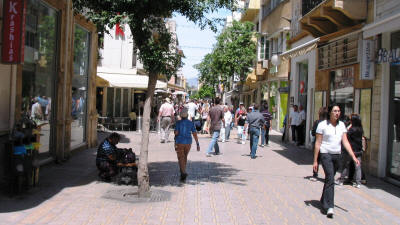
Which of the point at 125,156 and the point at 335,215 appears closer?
the point at 335,215

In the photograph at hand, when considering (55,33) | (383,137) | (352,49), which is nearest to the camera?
(383,137)

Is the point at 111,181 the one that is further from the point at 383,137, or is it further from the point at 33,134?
the point at 383,137

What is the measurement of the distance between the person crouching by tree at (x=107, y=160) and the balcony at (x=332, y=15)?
688 centimetres

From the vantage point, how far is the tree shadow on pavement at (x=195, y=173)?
9.08 meters

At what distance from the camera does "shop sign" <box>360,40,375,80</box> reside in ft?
34.8

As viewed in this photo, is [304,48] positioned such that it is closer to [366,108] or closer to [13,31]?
[366,108]

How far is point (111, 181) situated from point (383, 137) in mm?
6268

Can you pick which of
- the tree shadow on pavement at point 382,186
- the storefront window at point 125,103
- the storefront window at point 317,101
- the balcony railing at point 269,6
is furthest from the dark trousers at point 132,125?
the tree shadow on pavement at point 382,186

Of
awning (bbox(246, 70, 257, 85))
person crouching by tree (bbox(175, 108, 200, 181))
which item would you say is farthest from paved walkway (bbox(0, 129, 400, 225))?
awning (bbox(246, 70, 257, 85))

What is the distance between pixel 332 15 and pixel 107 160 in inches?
309

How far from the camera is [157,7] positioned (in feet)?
24.5

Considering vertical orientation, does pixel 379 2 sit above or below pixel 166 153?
above

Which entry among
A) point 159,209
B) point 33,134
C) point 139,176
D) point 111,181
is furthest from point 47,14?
point 159,209

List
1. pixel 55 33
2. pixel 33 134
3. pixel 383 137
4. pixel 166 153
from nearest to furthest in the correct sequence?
1. pixel 33 134
2. pixel 383 137
3. pixel 55 33
4. pixel 166 153
